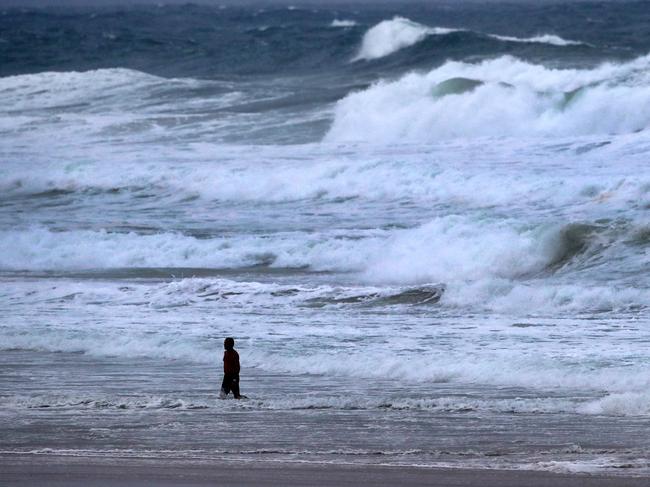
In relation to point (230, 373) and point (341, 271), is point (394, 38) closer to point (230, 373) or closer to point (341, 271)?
point (341, 271)

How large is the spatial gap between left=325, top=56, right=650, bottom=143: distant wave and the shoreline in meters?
18.3

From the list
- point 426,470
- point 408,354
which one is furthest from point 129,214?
point 426,470

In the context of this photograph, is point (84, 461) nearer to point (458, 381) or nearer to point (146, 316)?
point (458, 381)

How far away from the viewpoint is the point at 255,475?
288 inches

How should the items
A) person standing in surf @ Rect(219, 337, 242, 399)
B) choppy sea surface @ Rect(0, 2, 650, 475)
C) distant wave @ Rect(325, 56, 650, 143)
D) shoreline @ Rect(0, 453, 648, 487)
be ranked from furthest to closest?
distant wave @ Rect(325, 56, 650, 143)
person standing in surf @ Rect(219, 337, 242, 399)
choppy sea surface @ Rect(0, 2, 650, 475)
shoreline @ Rect(0, 453, 648, 487)

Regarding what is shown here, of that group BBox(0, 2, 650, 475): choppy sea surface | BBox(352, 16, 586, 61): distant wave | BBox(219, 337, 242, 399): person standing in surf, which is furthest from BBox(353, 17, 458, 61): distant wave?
BBox(219, 337, 242, 399): person standing in surf

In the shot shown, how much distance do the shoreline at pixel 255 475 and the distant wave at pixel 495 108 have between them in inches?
720

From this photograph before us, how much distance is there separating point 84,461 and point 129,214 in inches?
514

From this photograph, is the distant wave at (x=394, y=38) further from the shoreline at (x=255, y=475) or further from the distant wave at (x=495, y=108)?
the shoreline at (x=255, y=475)

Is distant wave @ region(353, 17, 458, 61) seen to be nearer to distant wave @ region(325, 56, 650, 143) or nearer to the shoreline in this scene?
distant wave @ region(325, 56, 650, 143)

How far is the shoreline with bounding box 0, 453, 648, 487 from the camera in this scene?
23.2 ft

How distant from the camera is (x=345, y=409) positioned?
9.05 m

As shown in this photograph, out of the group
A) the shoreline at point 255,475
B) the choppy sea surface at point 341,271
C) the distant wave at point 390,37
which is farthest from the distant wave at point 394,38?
the shoreline at point 255,475

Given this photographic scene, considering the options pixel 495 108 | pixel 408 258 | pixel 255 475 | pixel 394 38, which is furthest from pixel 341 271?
pixel 394 38
